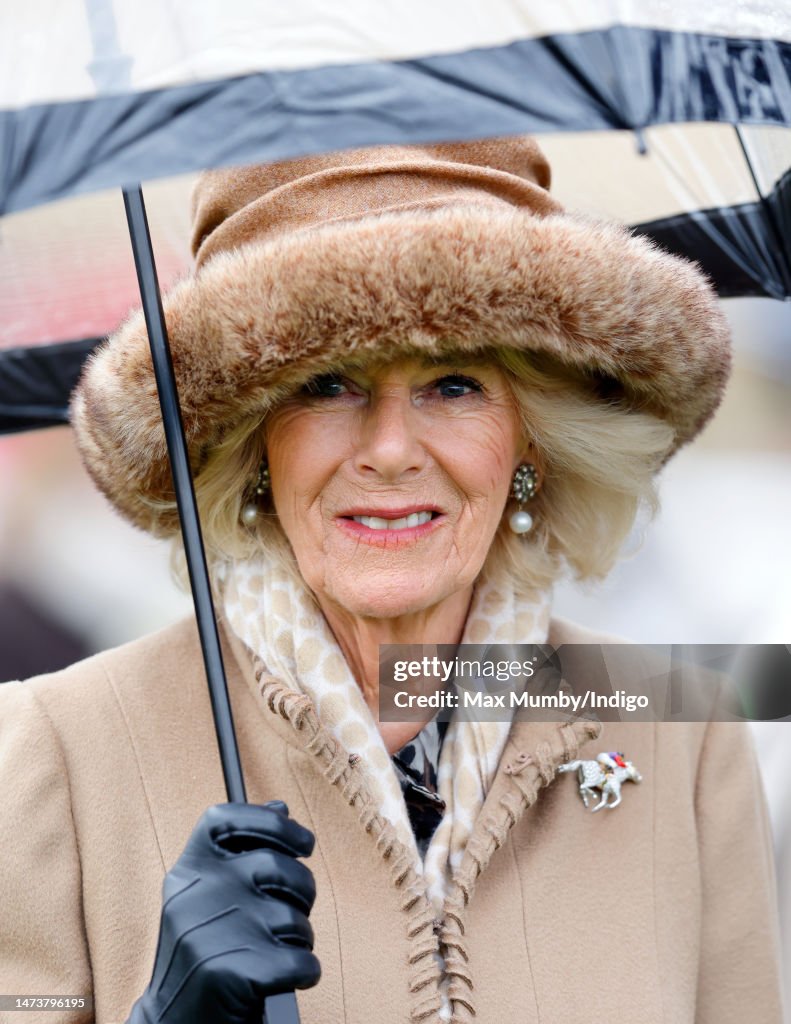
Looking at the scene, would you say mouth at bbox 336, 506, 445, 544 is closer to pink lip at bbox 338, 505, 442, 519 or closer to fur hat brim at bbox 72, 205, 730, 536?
pink lip at bbox 338, 505, 442, 519

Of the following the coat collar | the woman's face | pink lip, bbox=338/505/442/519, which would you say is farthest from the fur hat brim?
the coat collar

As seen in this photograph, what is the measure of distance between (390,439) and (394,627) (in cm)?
40

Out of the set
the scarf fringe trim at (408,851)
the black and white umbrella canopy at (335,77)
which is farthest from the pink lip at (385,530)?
the black and white umbrella canopy at (335,77)

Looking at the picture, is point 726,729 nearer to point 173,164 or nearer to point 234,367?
point 234,367

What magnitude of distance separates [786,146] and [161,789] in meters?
1.60

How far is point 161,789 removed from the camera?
2160mm

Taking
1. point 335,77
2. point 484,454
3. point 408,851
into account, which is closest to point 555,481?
point 484,454

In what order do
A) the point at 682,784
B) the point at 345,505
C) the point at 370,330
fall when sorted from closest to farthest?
1. the point at 370,330
2. the point at 345,505
3. the point at 682,784

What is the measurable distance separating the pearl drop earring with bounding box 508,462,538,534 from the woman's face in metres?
0.22

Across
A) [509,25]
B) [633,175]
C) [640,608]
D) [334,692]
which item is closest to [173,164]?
[509,25]

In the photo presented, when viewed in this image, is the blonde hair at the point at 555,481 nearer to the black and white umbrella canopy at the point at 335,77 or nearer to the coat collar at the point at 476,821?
the coat collar at the point at 476,821

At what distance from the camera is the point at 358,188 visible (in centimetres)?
212

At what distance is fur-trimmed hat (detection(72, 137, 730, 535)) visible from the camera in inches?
79.4

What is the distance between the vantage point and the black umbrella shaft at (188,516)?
1795 mm
